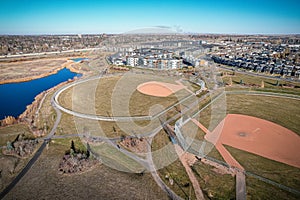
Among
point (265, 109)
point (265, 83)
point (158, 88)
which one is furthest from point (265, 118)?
point (265, 83)

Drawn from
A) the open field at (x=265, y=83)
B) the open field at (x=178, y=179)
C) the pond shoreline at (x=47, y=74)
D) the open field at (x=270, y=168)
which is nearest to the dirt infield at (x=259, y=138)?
the open field at (x=270, y=168)

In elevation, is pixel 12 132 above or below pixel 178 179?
above

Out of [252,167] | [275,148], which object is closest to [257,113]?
[275,148]

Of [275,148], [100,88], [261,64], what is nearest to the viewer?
[275,148]

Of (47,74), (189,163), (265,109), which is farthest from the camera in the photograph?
(47,74)

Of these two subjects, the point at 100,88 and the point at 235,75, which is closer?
the point at 100,88

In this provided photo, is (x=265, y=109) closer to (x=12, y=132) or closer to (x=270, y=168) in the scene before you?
(x=270, y=168)

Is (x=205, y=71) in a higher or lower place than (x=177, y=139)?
higher

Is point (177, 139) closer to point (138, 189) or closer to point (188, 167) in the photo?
point (188, 167)
